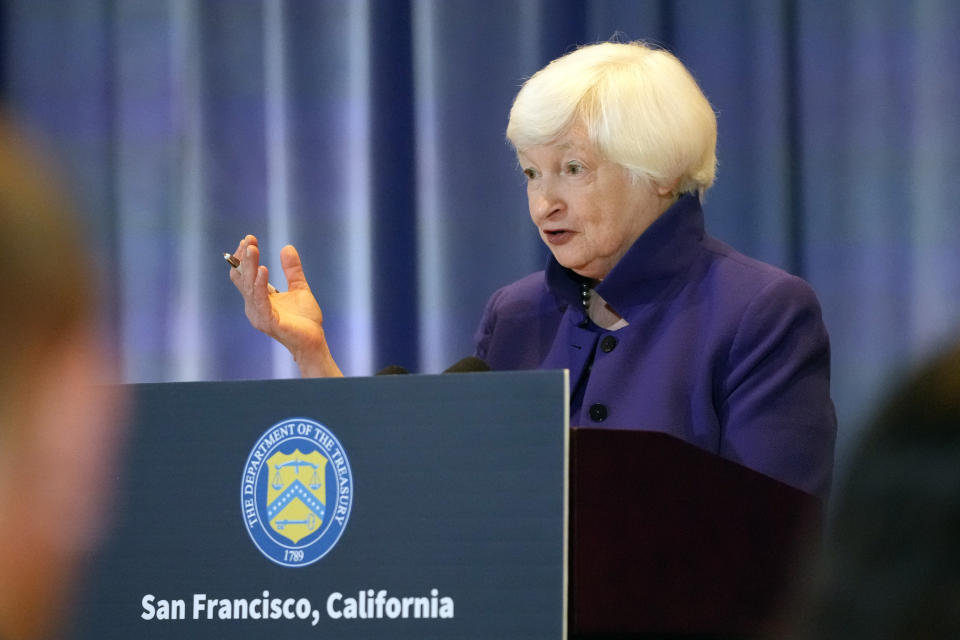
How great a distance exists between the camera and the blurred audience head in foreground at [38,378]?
434mm

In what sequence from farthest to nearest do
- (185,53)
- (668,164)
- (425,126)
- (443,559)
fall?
(185,53), (425,126), (668,164), (443,559)

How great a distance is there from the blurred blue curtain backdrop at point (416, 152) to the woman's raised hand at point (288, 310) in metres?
1.11

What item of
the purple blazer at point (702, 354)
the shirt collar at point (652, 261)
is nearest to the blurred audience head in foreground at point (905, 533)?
the purple blazer at point (702, 354)

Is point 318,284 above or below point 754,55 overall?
below

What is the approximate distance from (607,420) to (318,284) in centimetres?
189

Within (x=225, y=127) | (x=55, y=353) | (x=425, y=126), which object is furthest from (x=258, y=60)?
(x=55, y=353)

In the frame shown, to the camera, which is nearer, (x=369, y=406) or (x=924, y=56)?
(x=369, y=406)

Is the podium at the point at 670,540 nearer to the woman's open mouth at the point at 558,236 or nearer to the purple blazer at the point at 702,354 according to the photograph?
the purple blazer at the point at 702,354

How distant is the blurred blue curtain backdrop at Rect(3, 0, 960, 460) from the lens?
10.4ft

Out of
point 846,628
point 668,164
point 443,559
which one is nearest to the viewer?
point 846,628

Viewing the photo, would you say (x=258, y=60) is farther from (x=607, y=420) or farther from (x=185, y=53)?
(x=607, y=420)

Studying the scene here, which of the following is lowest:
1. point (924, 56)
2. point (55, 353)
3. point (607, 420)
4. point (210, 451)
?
point (607, 420)

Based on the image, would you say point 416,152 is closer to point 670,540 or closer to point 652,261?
point 652,261

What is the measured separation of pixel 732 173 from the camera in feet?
10.7
